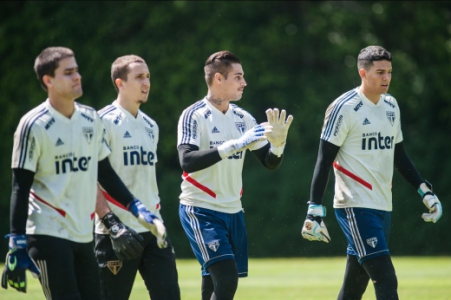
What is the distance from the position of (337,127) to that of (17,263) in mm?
3417

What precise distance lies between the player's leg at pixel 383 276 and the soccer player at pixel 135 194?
174 centimetres

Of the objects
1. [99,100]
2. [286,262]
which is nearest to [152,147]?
[286,262]

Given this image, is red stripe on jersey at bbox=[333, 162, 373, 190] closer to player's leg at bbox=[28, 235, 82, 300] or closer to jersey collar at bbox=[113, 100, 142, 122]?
jersey collar at bbox=[113, 100, 142, 122]

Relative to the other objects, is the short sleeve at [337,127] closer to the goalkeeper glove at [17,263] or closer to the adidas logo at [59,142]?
the adidas logo at [59,142]

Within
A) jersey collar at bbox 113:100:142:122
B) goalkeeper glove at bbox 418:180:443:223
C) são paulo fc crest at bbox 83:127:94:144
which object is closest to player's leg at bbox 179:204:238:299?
jersey collar at bbox 113:100:142:122

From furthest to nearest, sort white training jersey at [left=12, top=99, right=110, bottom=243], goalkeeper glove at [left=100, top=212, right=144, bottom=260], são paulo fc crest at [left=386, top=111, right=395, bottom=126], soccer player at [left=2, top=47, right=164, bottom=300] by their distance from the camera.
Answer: são paulo fc crest at [left=386, top=111, right=395, bottom=126] < goalkeeper glove at [left=100, top=212, right=144, bottom=260] < white training jersey at [left=12, top=99, right=110, bottom=243] < soccer player at [left=2, top=47, right=164, bottom=300]

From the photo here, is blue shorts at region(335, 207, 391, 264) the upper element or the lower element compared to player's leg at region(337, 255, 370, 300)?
upper

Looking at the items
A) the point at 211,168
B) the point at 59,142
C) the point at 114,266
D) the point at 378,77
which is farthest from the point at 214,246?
the point at 378,77

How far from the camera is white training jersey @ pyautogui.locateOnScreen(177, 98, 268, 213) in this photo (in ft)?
24.2

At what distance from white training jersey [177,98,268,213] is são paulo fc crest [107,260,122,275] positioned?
0.95 m

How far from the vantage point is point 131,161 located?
698 centimetres

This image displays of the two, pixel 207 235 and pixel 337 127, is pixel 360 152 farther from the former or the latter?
pixel 207 235

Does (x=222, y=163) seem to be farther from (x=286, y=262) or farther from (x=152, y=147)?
(x=286, y=262)

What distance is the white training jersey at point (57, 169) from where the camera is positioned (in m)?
5.66
